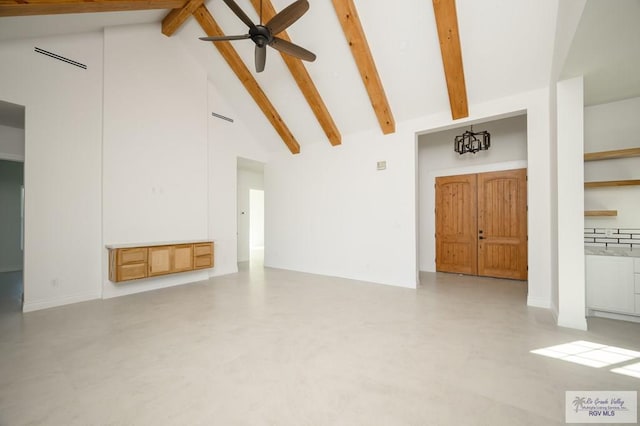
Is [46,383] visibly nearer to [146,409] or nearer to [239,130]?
[146,409]

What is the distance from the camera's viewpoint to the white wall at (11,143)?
14.2 feet

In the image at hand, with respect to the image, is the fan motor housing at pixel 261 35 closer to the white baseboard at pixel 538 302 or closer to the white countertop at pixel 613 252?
the white countertop at pixel 613 252

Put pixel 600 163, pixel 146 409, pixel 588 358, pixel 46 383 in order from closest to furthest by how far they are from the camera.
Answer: pixel 146 409 < pixel 46 383 < pixel 588 358 < pixel 600 163

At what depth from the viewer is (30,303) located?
11.8ft

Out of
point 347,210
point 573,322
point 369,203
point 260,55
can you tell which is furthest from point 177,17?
point 573,322

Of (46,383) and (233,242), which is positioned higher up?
(233,242)

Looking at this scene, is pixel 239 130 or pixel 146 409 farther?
pixel 239 130

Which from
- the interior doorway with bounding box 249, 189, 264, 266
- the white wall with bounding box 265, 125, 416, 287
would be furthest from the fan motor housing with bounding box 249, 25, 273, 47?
the interior doorway with bounding box 249, 189, 264, 266

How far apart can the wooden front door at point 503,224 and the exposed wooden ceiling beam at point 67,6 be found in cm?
672

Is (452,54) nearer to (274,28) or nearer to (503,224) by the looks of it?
(274,28)

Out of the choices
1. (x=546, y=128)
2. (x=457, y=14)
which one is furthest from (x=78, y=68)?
(x=546, y=128)

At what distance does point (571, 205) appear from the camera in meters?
2.93

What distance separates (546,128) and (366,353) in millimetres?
4002

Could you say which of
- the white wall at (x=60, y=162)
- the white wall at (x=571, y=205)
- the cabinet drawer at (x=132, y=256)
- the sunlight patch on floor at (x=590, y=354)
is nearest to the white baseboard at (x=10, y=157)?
→ the white wall at (x=60, y=162)
